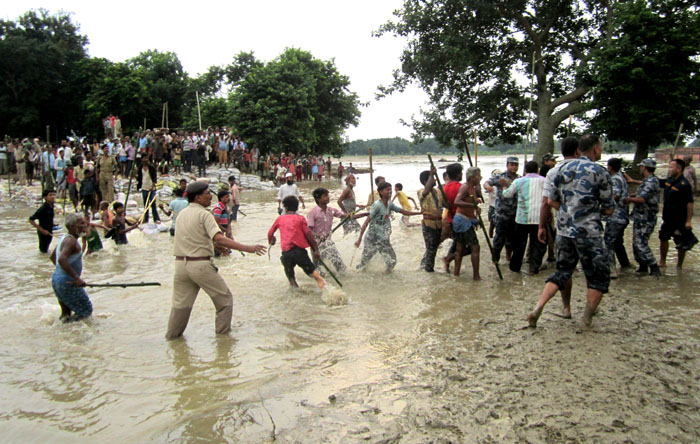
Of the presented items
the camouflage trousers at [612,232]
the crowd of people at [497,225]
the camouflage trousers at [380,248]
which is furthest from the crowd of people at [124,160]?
the camouflage trousers at [612,232]

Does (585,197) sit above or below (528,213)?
above

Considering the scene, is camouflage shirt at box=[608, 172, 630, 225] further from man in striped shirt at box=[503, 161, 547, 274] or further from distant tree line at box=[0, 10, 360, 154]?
distant tree line at box=[0, 10, 360, 154]

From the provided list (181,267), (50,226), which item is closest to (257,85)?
(50,226)

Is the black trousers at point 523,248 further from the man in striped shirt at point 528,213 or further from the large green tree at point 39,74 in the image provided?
the large green tree at point 39,74

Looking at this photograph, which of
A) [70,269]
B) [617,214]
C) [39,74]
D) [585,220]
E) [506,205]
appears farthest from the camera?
[39,74]

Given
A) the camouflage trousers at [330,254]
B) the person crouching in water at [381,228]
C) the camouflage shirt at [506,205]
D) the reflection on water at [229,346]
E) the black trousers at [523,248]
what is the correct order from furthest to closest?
the person crouching in water at [381,228]
the camouflage trousers at [330,254]
the camouflage shirt at [506,205]
the black trousers at [523,248]
the reflection on water at [229,346]

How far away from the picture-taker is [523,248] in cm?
798

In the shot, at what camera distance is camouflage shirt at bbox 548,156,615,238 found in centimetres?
500

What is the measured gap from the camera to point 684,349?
4.66 metres

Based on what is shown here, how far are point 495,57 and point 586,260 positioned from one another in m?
16.8

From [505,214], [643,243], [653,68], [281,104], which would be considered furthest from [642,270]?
[281,104]

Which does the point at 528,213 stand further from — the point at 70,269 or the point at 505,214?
the point at 70,269

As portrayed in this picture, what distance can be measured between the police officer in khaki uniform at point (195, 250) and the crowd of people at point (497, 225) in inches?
0.4

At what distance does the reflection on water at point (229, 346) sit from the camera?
3973 mm
